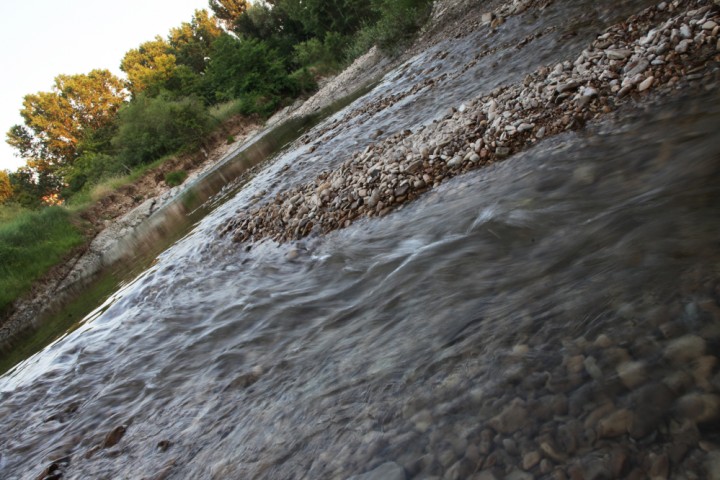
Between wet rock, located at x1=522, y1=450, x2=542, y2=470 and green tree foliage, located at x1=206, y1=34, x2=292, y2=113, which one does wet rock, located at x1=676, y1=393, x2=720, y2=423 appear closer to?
wet rock, located at x1=522, y1=450, x2=542, y2=470

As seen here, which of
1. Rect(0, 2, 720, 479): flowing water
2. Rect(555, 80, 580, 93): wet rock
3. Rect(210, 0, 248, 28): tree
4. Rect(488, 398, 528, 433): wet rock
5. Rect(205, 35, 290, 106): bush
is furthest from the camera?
Rect(210, 0, 248, 28): tree

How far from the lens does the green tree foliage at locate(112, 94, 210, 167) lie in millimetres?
41031

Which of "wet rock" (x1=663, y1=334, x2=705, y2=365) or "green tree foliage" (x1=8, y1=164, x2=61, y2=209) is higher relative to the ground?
"green tree foliage" (x1=8, y1=164, x2=61, y2=209)

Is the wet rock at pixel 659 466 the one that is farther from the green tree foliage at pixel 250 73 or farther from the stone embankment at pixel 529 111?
the green tree foliage at pixel 250 73

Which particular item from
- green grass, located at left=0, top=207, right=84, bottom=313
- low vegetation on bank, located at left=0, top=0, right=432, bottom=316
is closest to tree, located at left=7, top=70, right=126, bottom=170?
low vegetation on bank, located at left=0, top=0, right=432, bottom=316

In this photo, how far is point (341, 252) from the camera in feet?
17.8

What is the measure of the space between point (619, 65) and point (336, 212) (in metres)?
4.57

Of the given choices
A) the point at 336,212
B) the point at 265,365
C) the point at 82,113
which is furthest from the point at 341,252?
the point at 82,113

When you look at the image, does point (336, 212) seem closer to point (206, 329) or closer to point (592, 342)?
point (206, 329)

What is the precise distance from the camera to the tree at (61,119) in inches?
2334

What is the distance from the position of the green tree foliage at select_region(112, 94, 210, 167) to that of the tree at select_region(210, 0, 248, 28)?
45241 mm

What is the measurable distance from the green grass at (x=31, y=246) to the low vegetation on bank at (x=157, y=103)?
6cm

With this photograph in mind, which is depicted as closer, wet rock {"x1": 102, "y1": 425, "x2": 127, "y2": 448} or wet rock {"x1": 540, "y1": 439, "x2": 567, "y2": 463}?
wet rock {"x1": 540, "y1": 439, "x2": 567, "y2": 463}

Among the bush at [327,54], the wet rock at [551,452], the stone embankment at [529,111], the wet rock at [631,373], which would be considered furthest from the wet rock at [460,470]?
the bush at [327,54]
